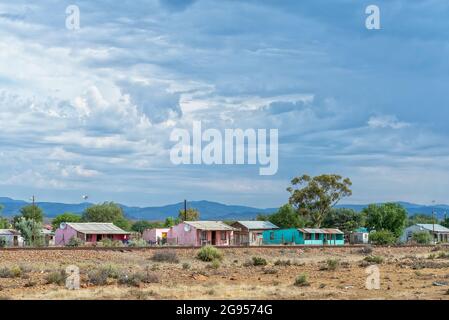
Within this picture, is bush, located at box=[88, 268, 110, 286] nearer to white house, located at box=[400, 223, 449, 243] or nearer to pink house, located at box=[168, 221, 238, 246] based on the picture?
pink house, located at box=[168, 221, 238, 246]

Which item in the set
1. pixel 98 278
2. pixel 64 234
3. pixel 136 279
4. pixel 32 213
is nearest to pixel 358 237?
pixel 64 234

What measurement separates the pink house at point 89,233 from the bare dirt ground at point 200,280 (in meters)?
32.8

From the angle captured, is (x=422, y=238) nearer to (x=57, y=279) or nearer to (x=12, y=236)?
(x=12, y=236)

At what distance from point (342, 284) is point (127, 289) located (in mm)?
8385

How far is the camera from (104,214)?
123 m

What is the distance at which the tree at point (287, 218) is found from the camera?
99.8 metres

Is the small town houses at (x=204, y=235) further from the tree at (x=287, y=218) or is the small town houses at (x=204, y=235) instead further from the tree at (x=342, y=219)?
the tree at (x=342, y=219)

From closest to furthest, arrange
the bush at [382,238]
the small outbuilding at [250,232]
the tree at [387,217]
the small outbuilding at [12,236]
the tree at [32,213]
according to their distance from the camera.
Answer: the small outbuilding at [12,236] < the bush at [382,238] < the small outbuilding at [250,232] < the tree at [387,217] < the tree at [32,213]

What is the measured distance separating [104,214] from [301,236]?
4845 centimetres

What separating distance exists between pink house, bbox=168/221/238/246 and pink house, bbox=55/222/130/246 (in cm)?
588

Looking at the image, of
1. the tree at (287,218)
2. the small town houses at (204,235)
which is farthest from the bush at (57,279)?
the tree at (287,218)

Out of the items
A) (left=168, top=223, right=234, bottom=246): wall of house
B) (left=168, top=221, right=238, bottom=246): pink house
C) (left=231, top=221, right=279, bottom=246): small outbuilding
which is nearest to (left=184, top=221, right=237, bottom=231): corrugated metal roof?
(left=168, top=221, right=238, bottom=246): pink house
